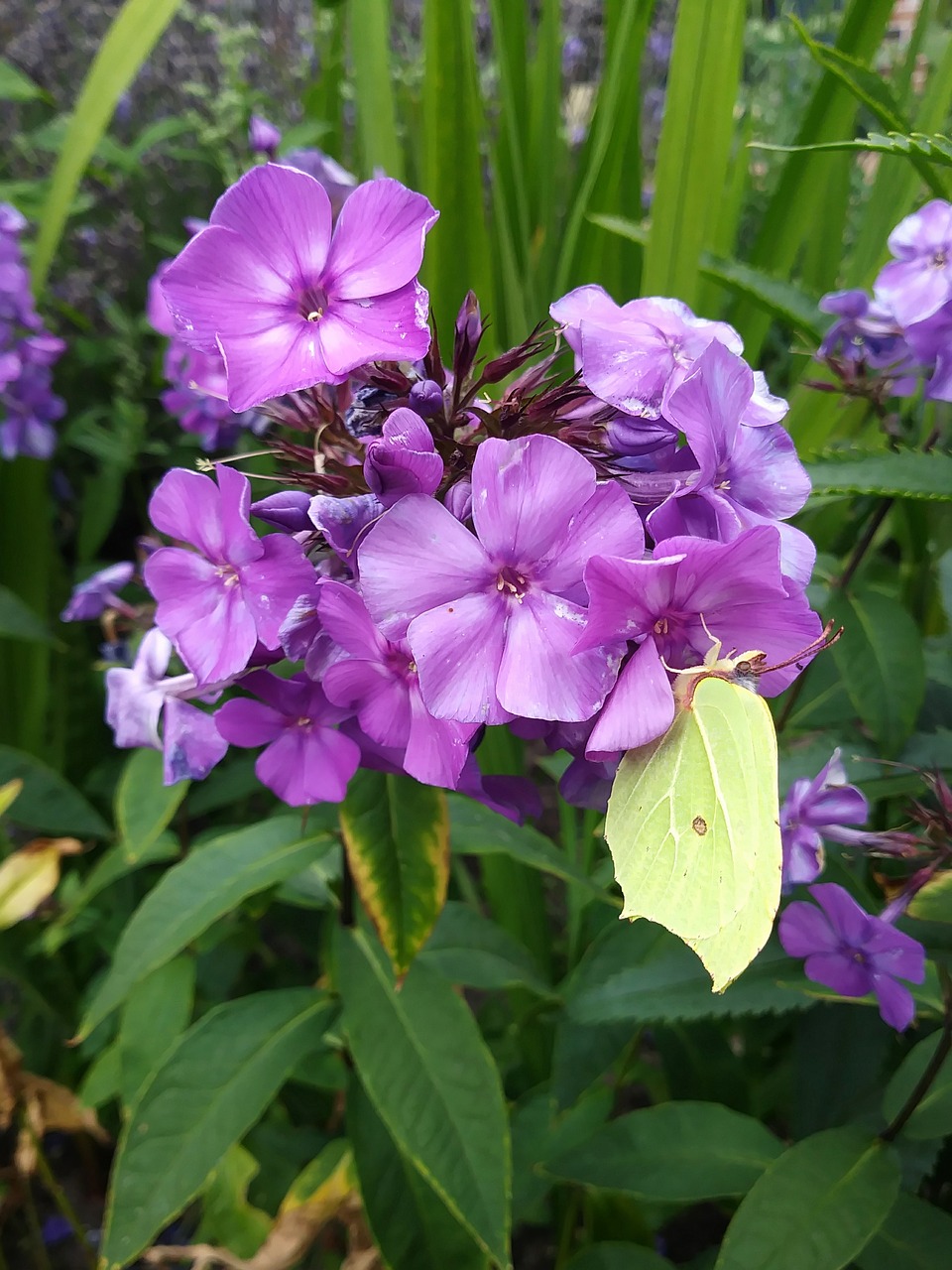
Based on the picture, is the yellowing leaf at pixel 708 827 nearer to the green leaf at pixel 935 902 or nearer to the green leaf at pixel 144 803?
the green leaf at pixel 935 902

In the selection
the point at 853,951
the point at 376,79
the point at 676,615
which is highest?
the point at 376,79

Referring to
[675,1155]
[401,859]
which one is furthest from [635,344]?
[675,1155]

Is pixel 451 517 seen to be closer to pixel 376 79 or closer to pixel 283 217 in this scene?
pixel 283 217

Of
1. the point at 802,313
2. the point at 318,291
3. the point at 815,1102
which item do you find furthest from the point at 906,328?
the point at 815,1102

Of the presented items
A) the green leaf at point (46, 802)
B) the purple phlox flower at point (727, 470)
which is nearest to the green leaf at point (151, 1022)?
the green leaf at point (46, 802)

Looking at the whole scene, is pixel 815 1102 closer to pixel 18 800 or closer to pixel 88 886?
pixel 88 886

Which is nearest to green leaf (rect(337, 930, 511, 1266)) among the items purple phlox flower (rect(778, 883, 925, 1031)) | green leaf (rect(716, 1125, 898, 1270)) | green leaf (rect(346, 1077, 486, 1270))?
green leaf (rect(346, 1077, 486, 1270))
